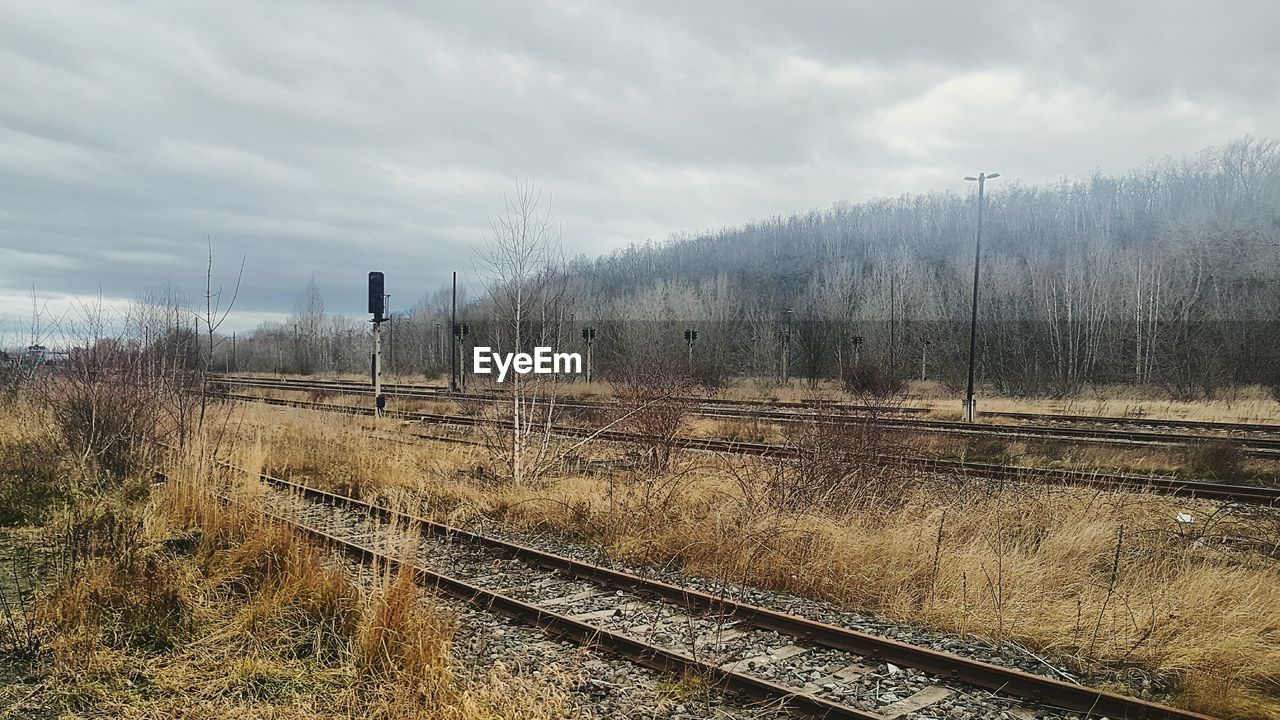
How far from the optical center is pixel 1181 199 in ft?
213

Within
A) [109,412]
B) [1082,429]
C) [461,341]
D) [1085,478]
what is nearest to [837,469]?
[1085,478]

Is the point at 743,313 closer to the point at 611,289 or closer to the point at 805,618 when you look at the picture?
the point at 611,289

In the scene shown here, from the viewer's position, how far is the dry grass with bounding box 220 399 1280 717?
4.93 meters

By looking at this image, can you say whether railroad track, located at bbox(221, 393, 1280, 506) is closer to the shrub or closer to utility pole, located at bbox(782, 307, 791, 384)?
the shrub

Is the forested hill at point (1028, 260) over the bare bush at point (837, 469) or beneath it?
over

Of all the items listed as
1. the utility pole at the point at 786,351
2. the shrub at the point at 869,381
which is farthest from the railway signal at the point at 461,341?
the utility pole at the point at 786,351

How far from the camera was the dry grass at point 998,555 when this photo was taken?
493cm

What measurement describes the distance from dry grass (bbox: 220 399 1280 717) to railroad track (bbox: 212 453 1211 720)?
59 cm

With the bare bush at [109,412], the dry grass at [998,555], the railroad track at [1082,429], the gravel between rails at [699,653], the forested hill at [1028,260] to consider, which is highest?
the forested hill at [1028,260]

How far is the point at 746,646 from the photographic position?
201 inches

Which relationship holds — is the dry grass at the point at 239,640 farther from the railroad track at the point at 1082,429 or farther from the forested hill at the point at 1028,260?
the forested hill at the point at 1028,260

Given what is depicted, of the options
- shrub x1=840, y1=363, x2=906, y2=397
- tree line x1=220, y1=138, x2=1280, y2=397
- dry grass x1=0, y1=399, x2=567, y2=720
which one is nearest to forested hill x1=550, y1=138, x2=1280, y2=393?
tree line x1=220, y1=138, x2=1280, y2=397

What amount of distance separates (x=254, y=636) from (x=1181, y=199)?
81.8m

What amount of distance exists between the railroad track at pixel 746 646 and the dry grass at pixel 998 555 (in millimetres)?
586
